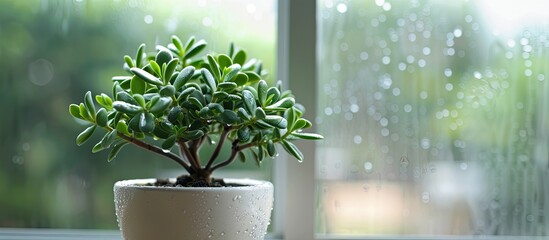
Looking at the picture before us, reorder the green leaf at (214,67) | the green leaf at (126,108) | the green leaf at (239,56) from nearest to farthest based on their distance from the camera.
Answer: the green leaf at (126,108), the green leaf at (214,67), the green leaf at (239,56)

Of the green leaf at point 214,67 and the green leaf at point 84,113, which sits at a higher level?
the green leaf at point 214,67

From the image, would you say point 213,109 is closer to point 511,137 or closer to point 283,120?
point 283,120

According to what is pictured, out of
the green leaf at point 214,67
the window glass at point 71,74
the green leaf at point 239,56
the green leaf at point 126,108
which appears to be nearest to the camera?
the green leaf at point 126,108

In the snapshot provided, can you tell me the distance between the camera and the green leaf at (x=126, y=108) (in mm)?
1059

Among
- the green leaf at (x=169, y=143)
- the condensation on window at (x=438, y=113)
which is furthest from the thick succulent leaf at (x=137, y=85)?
the condensation on window at (x=438, y=113)

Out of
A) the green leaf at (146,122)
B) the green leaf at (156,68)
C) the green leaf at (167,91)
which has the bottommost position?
the green leaf at (146,122)

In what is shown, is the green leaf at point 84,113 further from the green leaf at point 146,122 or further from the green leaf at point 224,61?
Result: the green leaf at point 224,61

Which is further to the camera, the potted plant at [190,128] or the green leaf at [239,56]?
the green leaf at [239,56]

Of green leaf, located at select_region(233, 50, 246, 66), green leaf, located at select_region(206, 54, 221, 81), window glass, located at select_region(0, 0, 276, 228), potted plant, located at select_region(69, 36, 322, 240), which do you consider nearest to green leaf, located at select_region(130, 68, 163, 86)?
potted plant, located at select_region(69, 36, 322, 240)

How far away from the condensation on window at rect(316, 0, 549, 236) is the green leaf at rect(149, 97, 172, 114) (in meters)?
0.56

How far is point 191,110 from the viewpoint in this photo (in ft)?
3.71

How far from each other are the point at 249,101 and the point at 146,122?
17cm

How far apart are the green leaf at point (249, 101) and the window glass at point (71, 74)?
436 mm

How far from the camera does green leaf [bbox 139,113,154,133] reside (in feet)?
3.49
